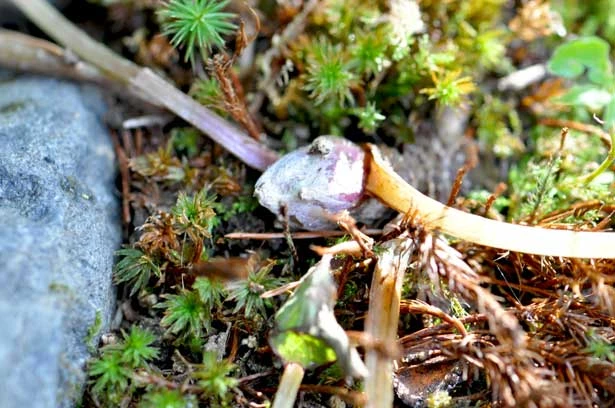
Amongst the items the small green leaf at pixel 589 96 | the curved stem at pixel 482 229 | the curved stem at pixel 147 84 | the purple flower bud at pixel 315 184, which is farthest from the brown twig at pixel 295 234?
the small green leaf at pixel 589 96

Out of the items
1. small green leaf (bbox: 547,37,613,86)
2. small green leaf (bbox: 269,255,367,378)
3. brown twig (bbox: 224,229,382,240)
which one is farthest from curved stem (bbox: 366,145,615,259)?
small green leaf (bbox: 547,37,613,86)

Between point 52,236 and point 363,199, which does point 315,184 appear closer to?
point 363,199

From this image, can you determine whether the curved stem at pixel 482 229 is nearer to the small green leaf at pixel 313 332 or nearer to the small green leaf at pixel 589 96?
the small green leaf at pixel 313 332

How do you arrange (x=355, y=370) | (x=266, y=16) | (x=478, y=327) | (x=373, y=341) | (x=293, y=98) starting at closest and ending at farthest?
(x=355, y=370) → (x=373, y=341) → (x=478, y=327) → (x=293, y=98) → (x=266, y=16)

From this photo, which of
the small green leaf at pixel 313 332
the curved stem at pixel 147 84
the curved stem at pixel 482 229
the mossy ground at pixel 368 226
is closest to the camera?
the small green leaf at pixel 313 332

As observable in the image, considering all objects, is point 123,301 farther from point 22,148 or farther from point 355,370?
point 355,370

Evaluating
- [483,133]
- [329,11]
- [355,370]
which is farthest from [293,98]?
[355,370]
